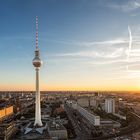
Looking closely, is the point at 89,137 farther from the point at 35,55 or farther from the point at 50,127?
the point at 35,55

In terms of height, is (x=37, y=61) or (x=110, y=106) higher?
(x=37, y=61)

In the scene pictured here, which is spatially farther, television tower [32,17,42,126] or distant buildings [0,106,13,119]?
distant buildings [0,106,13,119]

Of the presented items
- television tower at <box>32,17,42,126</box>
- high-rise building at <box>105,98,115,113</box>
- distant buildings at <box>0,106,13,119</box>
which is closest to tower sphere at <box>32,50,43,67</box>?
television tower at <box>32,17,42,126</box>

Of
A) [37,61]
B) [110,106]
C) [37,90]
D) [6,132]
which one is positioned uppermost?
[37,61]

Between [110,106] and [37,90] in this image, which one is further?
[110,106]

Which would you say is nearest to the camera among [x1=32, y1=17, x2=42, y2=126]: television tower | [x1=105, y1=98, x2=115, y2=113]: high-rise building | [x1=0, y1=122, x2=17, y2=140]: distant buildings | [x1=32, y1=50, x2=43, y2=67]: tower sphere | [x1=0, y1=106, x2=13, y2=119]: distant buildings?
[x1=0, y1=122, x2=17, y2=140]: distant buildings

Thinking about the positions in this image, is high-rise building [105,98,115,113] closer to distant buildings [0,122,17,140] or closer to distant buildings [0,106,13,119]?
distant buildings [0,106,13,119]

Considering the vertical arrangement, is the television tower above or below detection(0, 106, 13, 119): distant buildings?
above

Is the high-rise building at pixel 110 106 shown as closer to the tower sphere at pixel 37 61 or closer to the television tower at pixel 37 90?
the television tower at pixel 37 90

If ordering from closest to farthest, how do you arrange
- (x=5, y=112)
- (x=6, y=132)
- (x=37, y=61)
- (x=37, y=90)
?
(x=6, y=132)
(x=37, y=90)
(x=37, y=61)
(x=5, y=112)

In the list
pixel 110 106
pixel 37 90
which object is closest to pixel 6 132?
pixel 37 90

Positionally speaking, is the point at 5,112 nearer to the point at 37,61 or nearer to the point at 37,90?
the point at 37,90
